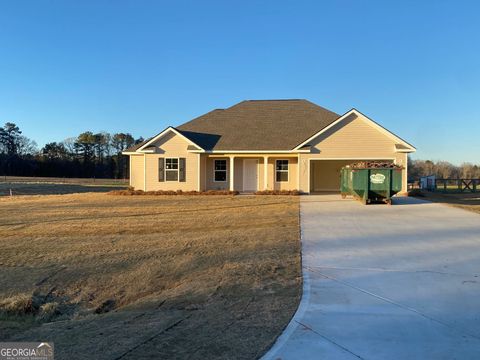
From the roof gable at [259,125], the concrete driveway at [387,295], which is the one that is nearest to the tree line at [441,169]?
the roof gable at [259,125]

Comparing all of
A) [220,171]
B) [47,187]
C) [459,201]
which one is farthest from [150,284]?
[47,187]

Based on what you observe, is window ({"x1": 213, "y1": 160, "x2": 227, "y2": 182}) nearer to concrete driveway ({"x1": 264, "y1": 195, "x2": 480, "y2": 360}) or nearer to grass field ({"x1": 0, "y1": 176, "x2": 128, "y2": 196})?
concrete driveway ({"x1": 264, "y1": 195, "x2": 480, "y2": 360})

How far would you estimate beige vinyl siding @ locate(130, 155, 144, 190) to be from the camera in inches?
1102

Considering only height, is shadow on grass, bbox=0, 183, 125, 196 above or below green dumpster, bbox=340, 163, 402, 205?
below

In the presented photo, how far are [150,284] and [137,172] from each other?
69.9 feet

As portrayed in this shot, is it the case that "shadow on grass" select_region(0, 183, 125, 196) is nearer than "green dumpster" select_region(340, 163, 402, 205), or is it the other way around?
"green dumpster" select_region(340, 163, 402, 205)

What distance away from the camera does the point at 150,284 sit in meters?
7.87

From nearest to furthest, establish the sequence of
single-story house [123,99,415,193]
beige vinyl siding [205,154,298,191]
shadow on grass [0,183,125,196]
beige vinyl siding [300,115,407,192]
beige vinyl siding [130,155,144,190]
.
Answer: beige vinyl siding [300,115,407,192] < single-story house [123,99,415,193] < beige vinyl siding [205,154,298,191] < beige vinyl siding [130,155,144,190] < shadow on grass [0,183,125,196]

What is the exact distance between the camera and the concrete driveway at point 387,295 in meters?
4.46

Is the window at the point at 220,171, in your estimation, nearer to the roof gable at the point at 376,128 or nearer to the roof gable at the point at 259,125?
the roof gable at the point at 259,125

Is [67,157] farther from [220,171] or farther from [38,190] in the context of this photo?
[220,171]

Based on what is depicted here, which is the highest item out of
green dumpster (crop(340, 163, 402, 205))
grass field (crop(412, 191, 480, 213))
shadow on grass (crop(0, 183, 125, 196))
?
green dumpster (crop(340, 163, 402, 205))

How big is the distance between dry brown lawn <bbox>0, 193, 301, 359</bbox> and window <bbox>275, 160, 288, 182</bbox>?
40.4 ft

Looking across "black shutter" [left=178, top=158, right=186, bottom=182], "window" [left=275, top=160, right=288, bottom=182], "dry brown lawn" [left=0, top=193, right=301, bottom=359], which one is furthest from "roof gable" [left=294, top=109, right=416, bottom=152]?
"dry brown lawn" [left=0, top=193, right=301, bottom=359]
